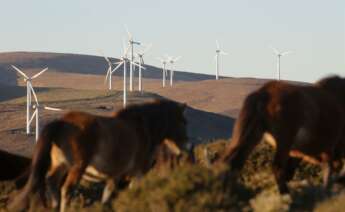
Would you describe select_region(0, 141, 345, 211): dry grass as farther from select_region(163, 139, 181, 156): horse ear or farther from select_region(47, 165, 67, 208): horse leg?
select_region(163, 139, 181, 156): horse ear

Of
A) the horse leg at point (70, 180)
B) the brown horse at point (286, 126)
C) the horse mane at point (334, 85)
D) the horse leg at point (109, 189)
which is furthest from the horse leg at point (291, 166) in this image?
the horse leg at point (70, 180)

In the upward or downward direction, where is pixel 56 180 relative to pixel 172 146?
downward

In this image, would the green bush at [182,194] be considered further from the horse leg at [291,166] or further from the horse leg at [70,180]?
the horse leg at [291,166]

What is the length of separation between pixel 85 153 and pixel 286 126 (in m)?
3.11

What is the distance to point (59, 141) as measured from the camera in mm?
12031

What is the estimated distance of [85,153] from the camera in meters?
12.0

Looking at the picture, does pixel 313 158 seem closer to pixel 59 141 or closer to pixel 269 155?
pixel 269 155

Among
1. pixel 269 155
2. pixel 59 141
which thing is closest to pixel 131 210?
pixel 59 141

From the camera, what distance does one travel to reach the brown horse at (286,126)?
12.7m

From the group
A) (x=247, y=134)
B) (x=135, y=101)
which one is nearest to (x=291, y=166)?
(x=247, y=134)

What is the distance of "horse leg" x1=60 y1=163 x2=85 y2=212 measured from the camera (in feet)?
39.3

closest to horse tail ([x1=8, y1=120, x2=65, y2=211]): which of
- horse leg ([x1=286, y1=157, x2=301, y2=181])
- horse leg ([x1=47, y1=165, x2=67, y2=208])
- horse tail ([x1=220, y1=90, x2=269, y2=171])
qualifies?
horse leg ([x1=47, y1=165, x2=67, y2=208])

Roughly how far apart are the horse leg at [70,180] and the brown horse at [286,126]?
2.26m

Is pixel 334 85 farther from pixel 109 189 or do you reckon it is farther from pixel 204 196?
pixel 204 196
